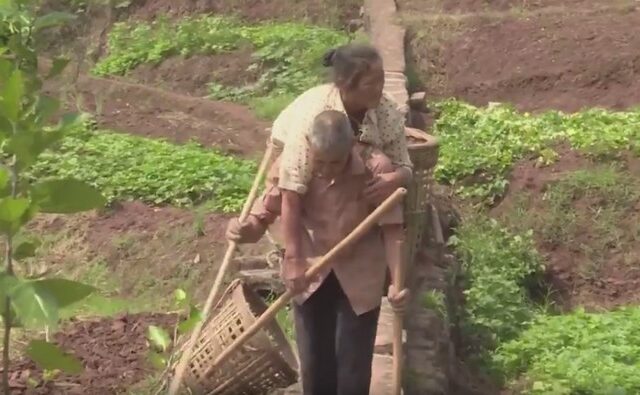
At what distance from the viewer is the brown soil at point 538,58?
11031 mm

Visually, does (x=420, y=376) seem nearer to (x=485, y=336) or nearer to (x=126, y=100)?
(x=485, y=336)

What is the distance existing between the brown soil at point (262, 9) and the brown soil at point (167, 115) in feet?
8.18

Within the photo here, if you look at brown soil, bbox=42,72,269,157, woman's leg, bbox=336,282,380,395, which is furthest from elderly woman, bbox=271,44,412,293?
brown soil, bbox=42,72,269,157

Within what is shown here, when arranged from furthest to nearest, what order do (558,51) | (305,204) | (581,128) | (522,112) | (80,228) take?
(558,51)
(522,112)
(581,128)
(80,228)
(305,204)

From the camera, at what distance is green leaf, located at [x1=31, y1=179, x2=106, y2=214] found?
141 inches

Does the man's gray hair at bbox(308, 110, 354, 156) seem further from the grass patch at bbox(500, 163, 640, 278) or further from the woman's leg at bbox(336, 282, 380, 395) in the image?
the grass patch at bbox(500, 163, 640, 278)

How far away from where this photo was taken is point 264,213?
488 cm

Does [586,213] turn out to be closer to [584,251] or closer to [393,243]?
[584,251]

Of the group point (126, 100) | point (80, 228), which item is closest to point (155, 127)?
point (126, 100)

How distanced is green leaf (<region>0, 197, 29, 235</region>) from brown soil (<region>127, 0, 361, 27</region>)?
1007 cm

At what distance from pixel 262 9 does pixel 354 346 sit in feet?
32.8

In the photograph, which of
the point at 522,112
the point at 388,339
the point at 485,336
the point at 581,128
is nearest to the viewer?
the point at 388,339

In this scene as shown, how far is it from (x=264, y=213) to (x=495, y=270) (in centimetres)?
336

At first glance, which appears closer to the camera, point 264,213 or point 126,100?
point 264,213
